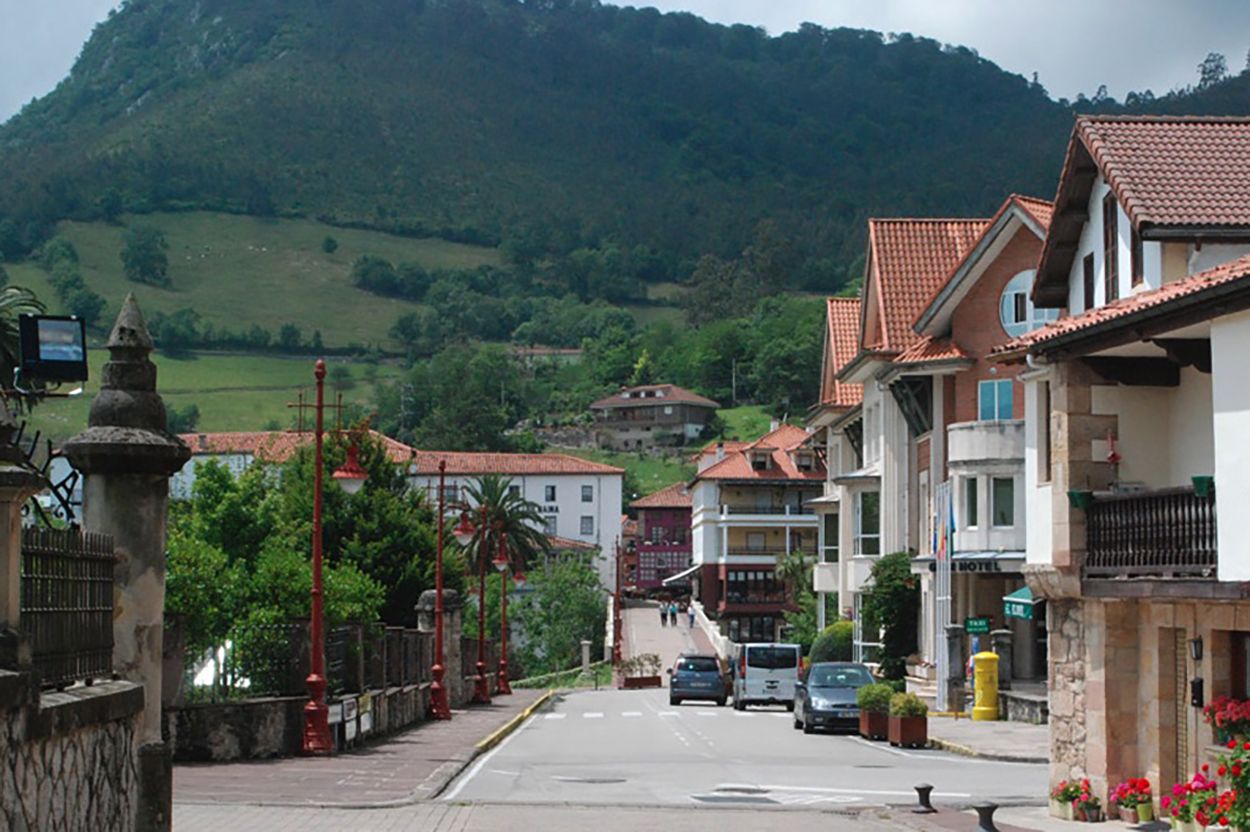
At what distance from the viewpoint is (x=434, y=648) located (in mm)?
46000

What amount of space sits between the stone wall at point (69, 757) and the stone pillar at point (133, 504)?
111 cm

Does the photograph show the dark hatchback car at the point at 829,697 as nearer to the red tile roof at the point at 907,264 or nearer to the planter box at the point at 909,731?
the planter box at the point at 909,731

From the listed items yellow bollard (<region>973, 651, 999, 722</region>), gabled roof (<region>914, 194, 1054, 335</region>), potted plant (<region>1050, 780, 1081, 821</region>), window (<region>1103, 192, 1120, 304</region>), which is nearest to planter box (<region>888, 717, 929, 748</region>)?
yellow bollard (<region>973, 651, 999, 722</region>)

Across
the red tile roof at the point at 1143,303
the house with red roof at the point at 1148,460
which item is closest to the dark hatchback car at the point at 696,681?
the house with red roof at the point at 1148,460

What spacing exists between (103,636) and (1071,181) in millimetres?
15549

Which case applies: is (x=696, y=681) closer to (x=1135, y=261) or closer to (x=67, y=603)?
(x=1135, y=261)

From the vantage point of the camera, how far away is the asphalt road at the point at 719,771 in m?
23.6

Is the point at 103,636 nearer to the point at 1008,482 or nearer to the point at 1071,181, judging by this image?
the point at 1071,181

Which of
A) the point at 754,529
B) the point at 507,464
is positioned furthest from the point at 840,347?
the point at 507,464

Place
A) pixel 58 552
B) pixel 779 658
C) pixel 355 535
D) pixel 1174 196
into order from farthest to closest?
pixel 355 535
pixel 779 658
pixel 1174 196
pixel 58 552

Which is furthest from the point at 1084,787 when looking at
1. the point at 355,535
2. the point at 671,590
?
the point at 671,590

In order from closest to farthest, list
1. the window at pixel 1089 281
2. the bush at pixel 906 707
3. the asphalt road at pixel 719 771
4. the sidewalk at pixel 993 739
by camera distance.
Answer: the asphalt road at pixel 719 771 < the window at pixel 1089 281 < the sidewalk at pixel 993 739 < the bush at pixel 906 707

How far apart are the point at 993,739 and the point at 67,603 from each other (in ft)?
85.3

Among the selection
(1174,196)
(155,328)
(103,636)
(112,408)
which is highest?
(155,328)
